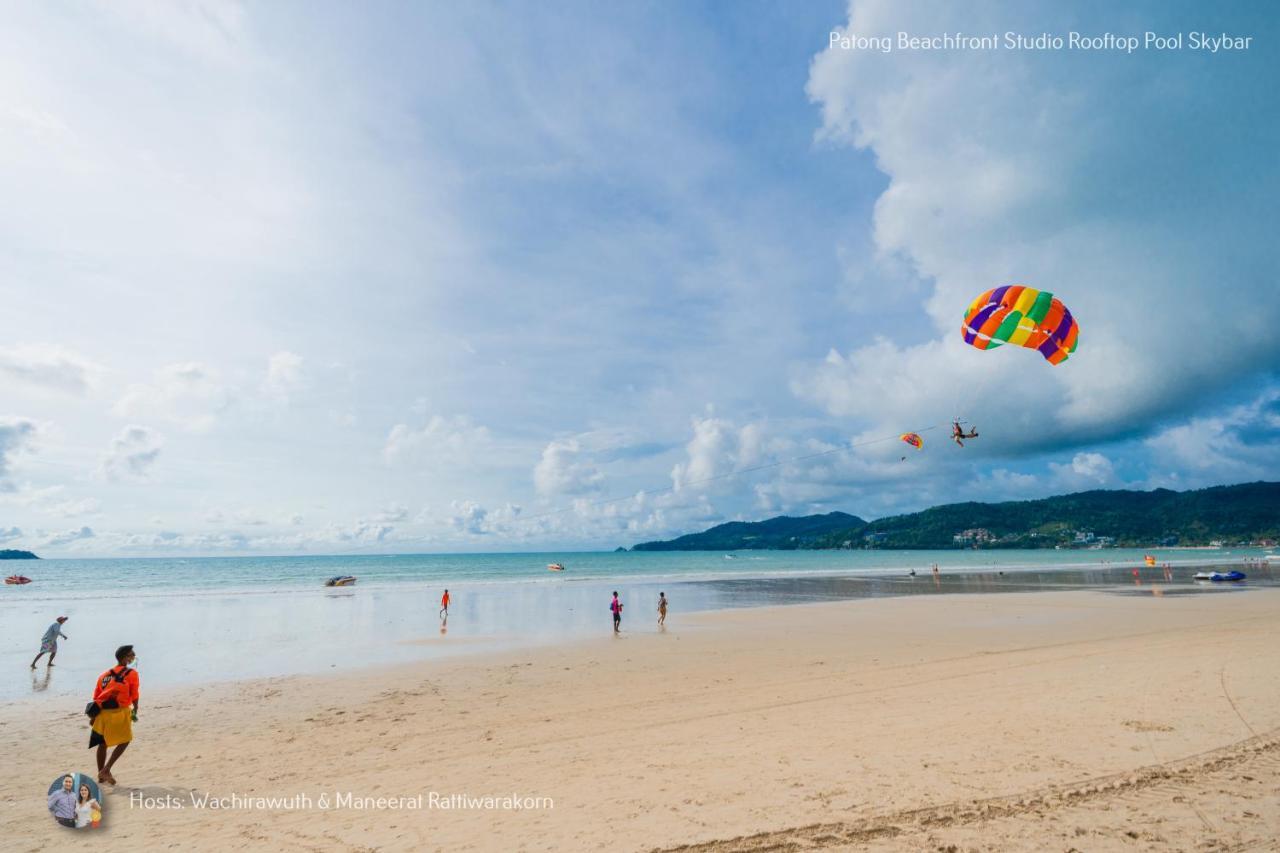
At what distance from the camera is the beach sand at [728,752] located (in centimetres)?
568

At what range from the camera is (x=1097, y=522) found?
523 feet

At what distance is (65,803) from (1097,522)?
204 m

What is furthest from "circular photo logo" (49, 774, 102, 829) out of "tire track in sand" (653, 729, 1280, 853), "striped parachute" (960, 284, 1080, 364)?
"striped parachute" (960, 284, 1080, 364)

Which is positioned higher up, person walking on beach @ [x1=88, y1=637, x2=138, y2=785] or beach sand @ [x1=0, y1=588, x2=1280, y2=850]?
person walking on beach @ [x1=88, y1=637, x2=138, y2=785]

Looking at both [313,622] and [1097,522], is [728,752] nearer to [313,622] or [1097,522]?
[313,622]

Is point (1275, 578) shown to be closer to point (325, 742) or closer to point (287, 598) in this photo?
point (325, 742)

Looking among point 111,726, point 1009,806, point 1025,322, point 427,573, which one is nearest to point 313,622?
point 111,726

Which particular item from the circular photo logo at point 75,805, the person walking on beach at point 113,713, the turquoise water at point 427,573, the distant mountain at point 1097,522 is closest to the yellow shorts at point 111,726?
the person walking on beach at point 113,713

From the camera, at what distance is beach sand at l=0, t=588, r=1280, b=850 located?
568cm

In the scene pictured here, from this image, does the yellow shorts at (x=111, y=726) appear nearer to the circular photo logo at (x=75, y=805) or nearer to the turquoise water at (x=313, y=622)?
the circular photo logo at (x=75, y=805)

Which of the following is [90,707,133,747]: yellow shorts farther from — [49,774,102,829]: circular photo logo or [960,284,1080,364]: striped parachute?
[960,284,1080,364]: striped parachute

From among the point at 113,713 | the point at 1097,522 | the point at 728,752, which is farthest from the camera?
the point at 1097,522

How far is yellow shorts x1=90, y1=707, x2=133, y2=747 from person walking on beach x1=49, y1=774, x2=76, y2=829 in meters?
0.78

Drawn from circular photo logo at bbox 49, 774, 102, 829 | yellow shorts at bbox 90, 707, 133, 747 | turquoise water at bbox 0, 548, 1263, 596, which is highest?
yellow shorts at bbox 90, 707, 133, 747
